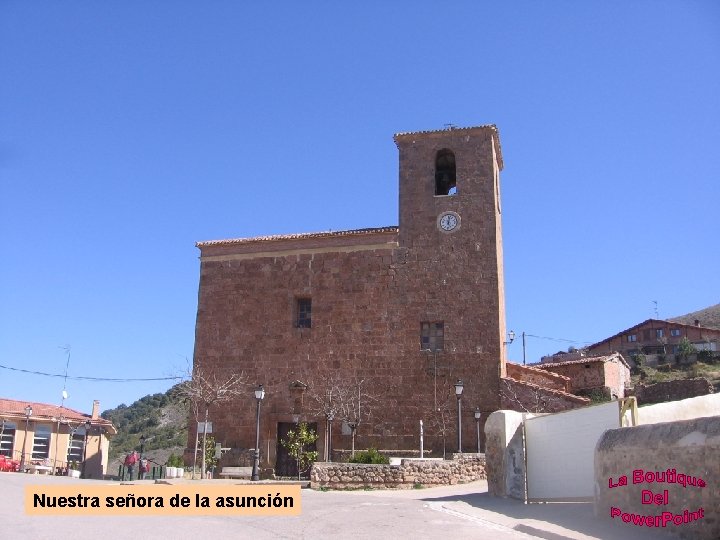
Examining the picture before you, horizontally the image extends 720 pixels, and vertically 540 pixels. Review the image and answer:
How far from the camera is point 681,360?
154 ft

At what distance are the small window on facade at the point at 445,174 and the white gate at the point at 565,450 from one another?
14840 mm

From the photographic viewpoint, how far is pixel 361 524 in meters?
9.90

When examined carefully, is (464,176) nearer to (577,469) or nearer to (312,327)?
(312,327)

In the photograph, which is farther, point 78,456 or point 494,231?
point 78,456

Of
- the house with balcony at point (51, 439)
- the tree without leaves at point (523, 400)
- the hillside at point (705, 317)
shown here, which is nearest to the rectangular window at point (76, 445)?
the house with balcony at point (51, 439)

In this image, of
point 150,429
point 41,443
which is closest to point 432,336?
point 41,443

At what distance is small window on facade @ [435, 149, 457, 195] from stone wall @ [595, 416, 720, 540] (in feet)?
58.3

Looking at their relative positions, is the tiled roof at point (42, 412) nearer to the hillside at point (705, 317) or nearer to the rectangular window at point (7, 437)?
the rectangular window at point (7, 437)

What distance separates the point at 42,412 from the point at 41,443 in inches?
101

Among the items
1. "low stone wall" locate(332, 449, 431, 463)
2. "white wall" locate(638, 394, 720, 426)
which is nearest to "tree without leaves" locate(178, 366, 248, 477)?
"low stone wall" locate(332, 449, 431, 463)

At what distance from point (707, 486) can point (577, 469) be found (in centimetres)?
380

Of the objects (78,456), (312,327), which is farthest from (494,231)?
(78,456)

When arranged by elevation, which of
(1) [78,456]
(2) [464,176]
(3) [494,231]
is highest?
(2) [464,176]

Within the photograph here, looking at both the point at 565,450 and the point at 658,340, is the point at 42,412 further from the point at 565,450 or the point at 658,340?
the point at 658,340
